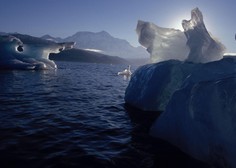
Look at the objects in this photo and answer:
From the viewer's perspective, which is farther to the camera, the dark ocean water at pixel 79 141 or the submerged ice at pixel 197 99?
the dark ocean water at pixel 79 141

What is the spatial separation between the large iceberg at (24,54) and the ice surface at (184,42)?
26363 millimetres

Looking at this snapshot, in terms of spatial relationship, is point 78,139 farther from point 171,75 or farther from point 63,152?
point 171,75

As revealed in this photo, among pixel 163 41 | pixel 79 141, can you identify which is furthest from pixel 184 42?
pixel 79 141

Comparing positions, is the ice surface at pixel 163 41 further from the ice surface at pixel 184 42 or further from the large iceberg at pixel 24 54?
the large iceberg at pixel 24 54

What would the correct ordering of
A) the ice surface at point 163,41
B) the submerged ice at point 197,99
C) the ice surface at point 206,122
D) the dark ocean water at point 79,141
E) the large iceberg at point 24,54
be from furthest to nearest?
the large iceberg at point 24,54, the ice surface at point 163,41, the dark ocean water at point 79,141, the submerged ice at point 197,99, the ice surface at point 206,122

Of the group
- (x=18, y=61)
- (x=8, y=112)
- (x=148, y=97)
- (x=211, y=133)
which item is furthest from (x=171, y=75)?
(x=18, y=61)

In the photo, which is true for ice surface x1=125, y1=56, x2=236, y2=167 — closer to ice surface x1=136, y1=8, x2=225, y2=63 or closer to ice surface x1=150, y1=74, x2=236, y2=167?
ice surface x1=150, y1=74, x2=236, y2=167

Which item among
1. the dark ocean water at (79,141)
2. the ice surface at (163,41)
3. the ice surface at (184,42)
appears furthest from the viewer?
the ice surface at (163,41)

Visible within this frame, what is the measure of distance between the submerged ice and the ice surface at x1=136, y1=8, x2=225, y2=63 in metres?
0.06

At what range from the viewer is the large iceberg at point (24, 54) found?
36.6 metres

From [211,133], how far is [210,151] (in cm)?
51

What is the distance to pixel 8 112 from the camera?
11.1 meters

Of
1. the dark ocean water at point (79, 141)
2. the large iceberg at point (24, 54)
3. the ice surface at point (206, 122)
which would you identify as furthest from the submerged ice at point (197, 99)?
the large iceberg at point (24, 54)

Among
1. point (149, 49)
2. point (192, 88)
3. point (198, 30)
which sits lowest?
point (192, 88)
